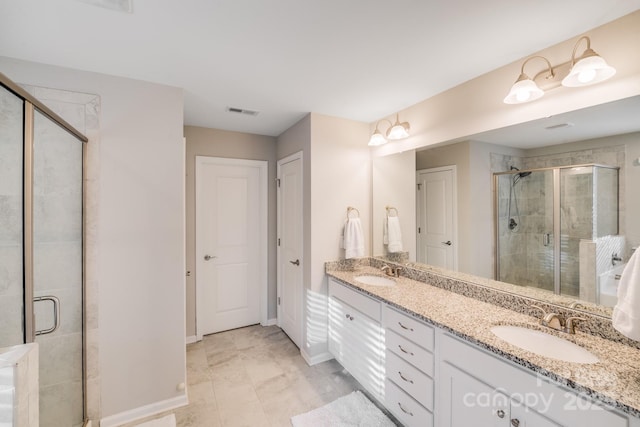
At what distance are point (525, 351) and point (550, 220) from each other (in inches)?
32.5

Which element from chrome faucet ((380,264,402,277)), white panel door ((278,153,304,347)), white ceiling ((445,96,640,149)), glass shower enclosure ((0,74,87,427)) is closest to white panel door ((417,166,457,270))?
chrome faucet ((380,264,402,277))

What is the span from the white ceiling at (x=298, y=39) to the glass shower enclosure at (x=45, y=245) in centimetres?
46

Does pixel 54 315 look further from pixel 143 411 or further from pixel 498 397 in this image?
pixel 498 397

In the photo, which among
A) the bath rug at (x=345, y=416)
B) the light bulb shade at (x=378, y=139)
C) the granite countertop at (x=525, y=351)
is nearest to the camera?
the granite countertop at (x=525, y=351)

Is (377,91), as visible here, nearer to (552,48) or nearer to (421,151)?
(421,151)

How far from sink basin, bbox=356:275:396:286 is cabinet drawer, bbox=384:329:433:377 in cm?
56

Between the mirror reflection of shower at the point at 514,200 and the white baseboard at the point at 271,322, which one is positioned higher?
the mirror reflection of shower at the point at 514,200

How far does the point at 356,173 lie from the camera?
277cm

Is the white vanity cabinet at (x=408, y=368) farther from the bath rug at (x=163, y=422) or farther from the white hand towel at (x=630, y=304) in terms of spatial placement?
the bath rug at (x=163, y=422)

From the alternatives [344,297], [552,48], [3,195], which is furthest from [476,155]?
[3,195]

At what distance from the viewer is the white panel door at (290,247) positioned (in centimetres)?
281

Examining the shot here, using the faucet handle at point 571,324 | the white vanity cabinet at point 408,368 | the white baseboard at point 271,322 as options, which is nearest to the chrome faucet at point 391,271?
the white vanity cabinet at point 408,368

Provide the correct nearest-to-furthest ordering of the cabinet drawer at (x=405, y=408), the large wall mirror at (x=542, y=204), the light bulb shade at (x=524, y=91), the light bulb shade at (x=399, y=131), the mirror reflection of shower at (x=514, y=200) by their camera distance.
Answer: the large wall mirror at (x=542, y=204) → the light bulb shade at (x=524, y=91) → the cabinet drawer at (x=405, y=408) → the mirror reflection of shower at (x=514, y=200) → the light bulb shade at (x=399, y=131)

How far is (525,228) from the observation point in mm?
1692
